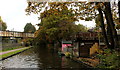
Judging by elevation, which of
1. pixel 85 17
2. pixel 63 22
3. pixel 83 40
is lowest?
pixel 83 40

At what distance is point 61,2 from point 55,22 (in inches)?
1434

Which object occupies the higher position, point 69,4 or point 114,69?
point 69,4

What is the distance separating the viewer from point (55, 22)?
47.4 meters

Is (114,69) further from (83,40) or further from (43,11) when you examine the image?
(83,40)

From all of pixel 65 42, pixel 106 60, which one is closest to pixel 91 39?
pixel 65 42

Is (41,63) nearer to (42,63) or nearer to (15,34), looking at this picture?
(42,63)

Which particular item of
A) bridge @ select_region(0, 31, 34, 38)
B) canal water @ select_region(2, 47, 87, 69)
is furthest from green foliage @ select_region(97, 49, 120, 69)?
bridge @ select_region(0, 31, 34, 38)

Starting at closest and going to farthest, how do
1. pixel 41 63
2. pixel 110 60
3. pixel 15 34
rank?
pixel 110 60
pixel 41 63
pixel 15 34

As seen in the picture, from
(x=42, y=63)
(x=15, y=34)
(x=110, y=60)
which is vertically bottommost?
(x=42, y=63)

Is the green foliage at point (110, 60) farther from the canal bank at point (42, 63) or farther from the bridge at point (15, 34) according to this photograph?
the bridge at point (15, 34)

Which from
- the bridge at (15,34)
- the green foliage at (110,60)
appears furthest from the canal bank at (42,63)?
the bridge at (15,34)

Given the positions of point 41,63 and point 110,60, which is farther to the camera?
point 41,63

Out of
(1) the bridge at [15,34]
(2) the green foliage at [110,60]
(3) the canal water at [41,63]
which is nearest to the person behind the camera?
(2) the green foliage at [110,60]

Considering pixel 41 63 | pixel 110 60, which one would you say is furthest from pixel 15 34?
pixel 110 60
